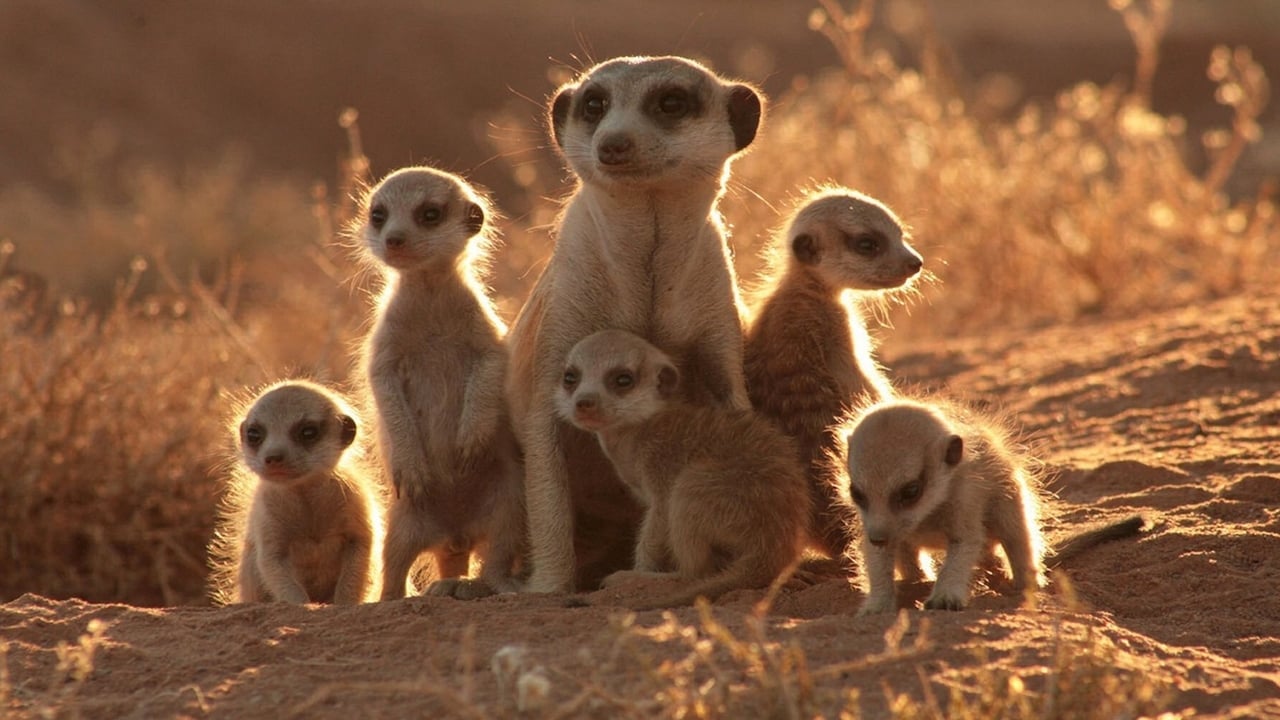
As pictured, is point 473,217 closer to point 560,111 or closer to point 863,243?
point 560,111

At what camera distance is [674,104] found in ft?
16.2

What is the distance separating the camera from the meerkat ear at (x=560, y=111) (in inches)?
206

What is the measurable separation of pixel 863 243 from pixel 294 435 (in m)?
2.03

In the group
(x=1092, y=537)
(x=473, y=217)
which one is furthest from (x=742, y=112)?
(x=1092, y=537)

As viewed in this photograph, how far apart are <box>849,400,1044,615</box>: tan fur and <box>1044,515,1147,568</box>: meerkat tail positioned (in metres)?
0.42

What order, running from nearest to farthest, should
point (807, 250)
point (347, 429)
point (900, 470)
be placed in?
point (900, 470) < point (347, 429) < point (807, 250)

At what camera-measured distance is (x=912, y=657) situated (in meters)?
3.56

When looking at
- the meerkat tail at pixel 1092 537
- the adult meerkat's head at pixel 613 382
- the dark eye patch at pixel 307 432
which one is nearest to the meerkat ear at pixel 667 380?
the adult meerkat's head at pixel 613 382

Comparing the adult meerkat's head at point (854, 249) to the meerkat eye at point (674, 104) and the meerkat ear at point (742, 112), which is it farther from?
the meerkat eye at point (674, 104)

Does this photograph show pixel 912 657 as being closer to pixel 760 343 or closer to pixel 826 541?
pixel 826 541

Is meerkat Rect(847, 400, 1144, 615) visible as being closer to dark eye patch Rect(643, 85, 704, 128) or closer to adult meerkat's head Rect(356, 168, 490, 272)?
dark eye patch Rect(643, 85, 704, 128)

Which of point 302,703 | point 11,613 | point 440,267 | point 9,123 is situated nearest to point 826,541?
point 440,267

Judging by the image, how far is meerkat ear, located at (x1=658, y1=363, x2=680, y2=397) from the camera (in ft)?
16.2

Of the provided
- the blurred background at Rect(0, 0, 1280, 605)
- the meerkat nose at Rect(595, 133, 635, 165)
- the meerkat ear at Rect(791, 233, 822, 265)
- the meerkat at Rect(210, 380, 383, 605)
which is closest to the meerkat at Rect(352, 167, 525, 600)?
the meerkat at Rect(210, 380, 383, 605)
